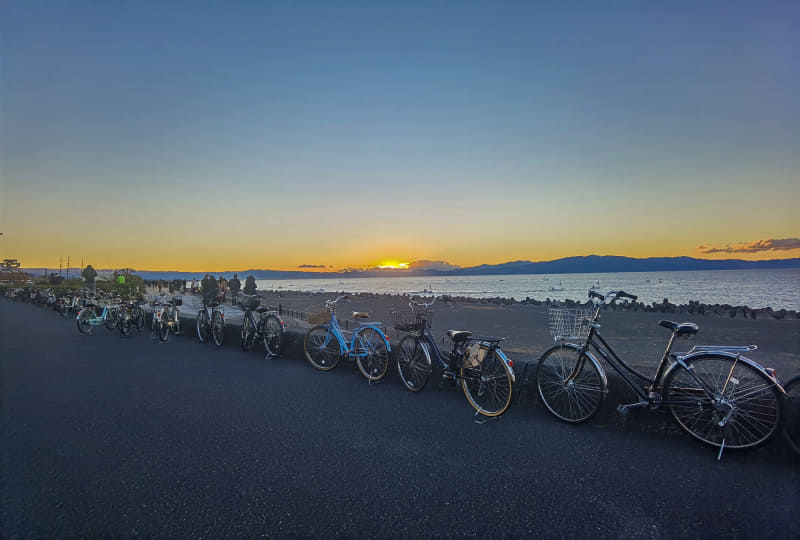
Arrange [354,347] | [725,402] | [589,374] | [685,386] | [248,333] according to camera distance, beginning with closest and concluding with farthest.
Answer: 1. [725,402]
2. [685,386]
3. [589,374]
4. [354,347]
5. [248,333]

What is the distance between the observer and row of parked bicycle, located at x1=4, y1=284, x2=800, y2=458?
122 inches

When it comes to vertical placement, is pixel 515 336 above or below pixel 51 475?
below

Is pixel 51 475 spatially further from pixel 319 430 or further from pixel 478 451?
pixel 478 451

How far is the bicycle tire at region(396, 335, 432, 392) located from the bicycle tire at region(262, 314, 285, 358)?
285cm

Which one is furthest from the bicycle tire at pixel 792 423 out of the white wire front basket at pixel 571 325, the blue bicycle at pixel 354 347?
the blue bicycle at pixel 354 347

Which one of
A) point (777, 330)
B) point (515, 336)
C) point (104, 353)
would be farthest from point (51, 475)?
point (777, 330)

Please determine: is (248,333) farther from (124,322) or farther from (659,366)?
(659,366)

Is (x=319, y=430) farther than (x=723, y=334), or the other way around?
(x=723, y=334)

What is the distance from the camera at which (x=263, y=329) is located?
7.37 metres

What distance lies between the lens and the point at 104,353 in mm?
7777

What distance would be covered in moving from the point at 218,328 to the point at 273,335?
76.4 inches

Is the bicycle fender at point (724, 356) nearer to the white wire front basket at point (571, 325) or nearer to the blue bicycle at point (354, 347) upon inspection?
the white wire front basket at point (571, 325)

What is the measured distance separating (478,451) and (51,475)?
329 cm

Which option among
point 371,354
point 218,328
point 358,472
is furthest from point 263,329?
point 358,472
